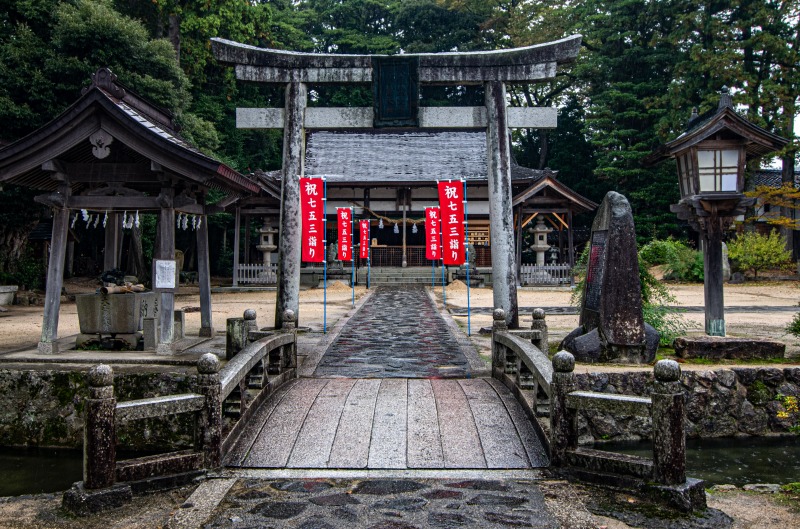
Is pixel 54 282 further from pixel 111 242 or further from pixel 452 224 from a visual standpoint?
pixel 452 224

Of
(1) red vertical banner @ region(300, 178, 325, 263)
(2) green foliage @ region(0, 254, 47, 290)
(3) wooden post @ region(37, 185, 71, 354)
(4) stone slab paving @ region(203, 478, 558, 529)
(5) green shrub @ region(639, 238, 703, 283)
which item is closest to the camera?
(4) stone slab paving @ region(203, 478, 558, 529)

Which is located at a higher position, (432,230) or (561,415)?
(432,230)

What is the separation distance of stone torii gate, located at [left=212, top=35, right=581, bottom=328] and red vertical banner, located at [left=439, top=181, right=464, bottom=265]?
325cm

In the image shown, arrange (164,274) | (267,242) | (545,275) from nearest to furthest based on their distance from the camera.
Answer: (164,274)
(545,275)
(267,242)

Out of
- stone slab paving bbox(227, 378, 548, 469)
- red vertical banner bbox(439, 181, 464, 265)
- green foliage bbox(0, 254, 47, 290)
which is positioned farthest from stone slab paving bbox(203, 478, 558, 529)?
green foliage bbox(0, 254, 47, 290)

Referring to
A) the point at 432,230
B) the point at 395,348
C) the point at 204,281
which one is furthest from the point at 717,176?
the point at 432,230

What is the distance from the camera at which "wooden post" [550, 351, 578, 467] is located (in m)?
5.41

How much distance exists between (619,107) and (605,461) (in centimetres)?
3396

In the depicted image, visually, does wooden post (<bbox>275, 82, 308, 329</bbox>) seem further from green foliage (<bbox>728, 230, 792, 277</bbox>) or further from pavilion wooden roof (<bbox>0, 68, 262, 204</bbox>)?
green foliage (<bbox>728, 230, 792, 277</bbox>)

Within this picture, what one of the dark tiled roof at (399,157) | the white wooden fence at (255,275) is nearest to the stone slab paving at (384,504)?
the white wooden fence at (255,275)

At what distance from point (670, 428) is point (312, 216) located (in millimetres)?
9829

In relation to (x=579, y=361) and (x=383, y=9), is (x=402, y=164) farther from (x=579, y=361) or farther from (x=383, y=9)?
(x=579, y=361)

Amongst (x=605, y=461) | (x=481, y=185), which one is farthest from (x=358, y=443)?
(x=481, y=185)

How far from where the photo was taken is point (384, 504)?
188 inches
